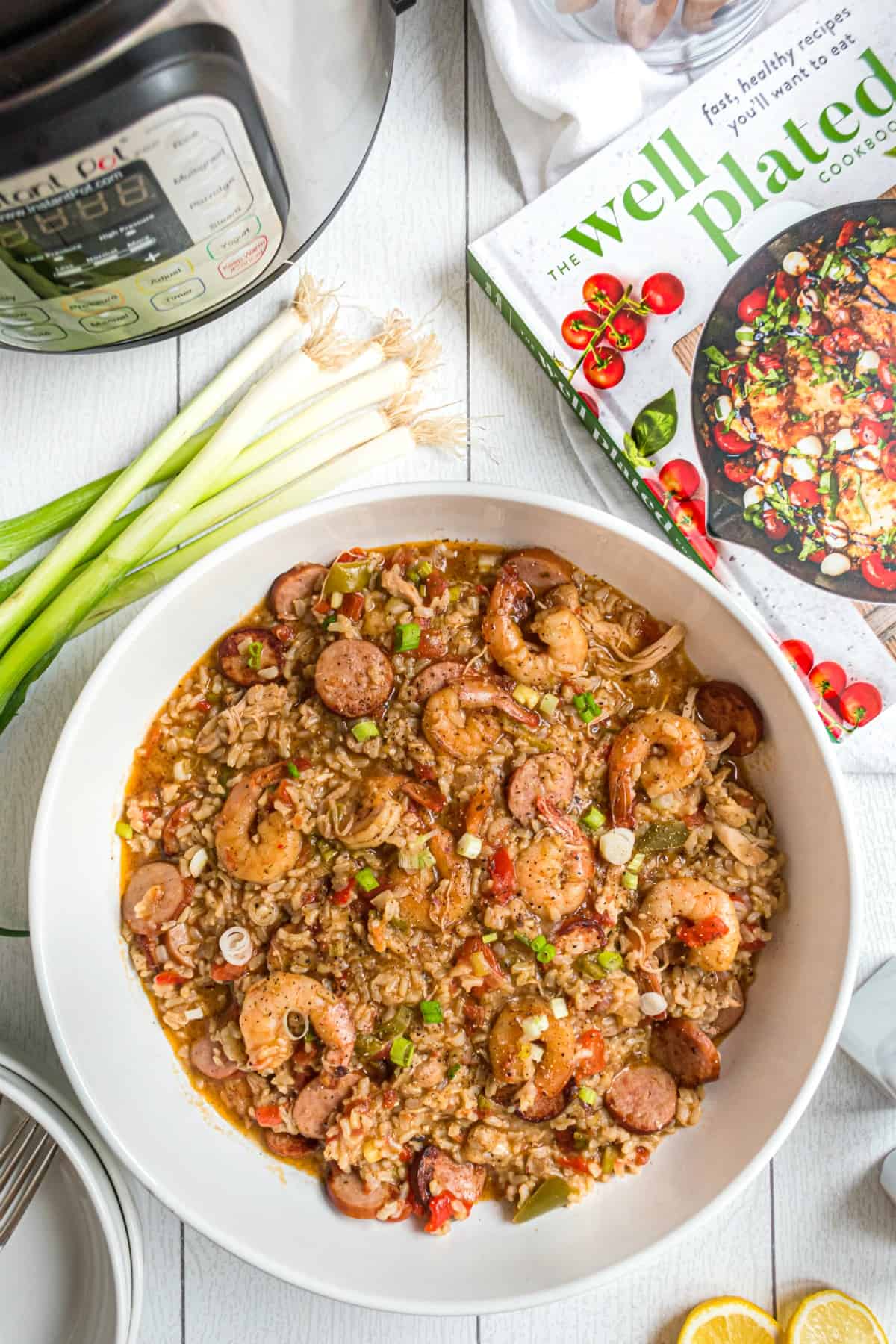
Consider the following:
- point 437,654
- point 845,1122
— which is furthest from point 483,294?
point 845,1122

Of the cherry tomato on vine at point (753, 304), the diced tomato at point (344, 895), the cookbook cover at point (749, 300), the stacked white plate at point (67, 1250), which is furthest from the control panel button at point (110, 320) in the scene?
the stacked white plate at point (67, 1250)

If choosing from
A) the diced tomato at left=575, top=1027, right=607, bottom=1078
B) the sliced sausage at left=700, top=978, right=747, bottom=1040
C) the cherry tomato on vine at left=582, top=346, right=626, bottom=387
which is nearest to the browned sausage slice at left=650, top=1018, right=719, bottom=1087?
the sliced sausage at left=700, top=978, right=747, bottom=1040

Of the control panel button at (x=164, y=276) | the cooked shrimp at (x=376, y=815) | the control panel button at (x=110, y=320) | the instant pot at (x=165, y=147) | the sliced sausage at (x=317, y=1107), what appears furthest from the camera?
the sliced sausage at (x=317, y=1107)

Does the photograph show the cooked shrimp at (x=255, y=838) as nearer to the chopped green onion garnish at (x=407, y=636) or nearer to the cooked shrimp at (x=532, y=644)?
the chopped green onion garnish at (x=407, y=636)

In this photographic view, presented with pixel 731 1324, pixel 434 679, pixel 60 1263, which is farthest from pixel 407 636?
pixel 731 1324

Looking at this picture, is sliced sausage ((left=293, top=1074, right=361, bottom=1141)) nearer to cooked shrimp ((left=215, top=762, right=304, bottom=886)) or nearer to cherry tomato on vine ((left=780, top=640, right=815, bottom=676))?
cooked shrimp ((left=215, top=762, right=304, bottom=886))

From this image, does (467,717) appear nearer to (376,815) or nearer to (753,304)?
(376,815)
